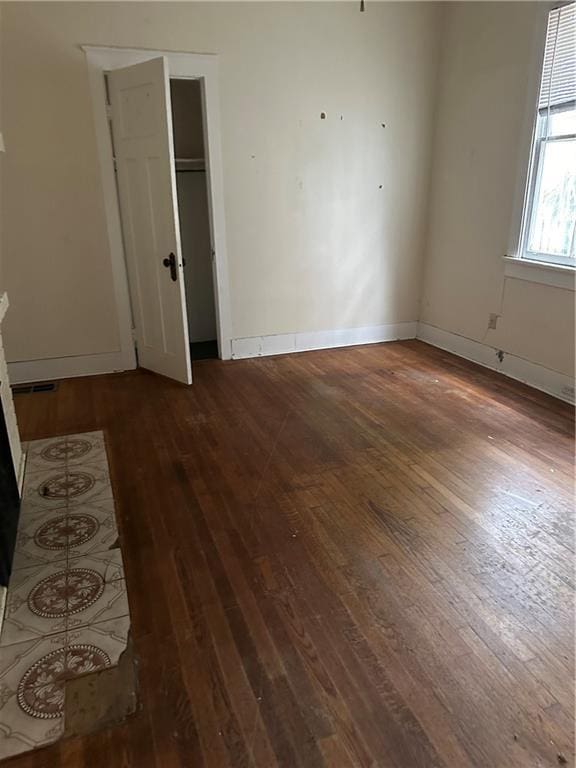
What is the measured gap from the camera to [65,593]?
6.37 feet

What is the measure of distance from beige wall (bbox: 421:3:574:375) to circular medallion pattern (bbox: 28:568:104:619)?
3.25 m

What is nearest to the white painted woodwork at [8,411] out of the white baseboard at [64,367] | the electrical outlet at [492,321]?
the white baseboard at [64,367]

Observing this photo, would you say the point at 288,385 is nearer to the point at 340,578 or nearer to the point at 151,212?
the point at 151,212

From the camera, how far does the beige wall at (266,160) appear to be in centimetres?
362

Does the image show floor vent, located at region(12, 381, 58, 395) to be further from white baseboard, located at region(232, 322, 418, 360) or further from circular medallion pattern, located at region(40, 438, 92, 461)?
white baseboard, located at region(232, 322, 418, 360)

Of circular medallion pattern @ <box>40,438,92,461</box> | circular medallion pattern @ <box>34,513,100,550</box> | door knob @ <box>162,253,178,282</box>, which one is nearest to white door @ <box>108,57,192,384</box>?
door knob @ <box>162,253,178,282</box>

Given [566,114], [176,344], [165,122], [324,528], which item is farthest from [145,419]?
[566,114]

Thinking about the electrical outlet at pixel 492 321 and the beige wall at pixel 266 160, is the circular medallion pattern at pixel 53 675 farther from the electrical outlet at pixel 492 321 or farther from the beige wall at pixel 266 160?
the electrical outlet at pixel 492 321

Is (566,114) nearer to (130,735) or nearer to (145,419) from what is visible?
(145,419)

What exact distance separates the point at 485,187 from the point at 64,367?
3.65 meters

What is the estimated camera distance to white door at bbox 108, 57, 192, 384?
349 cm

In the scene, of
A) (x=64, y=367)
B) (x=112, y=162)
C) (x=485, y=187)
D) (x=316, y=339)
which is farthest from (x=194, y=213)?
(x=485, y=187)

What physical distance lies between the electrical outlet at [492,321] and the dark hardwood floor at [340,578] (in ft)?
2.54

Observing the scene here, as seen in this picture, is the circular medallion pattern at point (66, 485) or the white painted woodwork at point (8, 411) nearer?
the white painted woodwork at point (8, 411)
